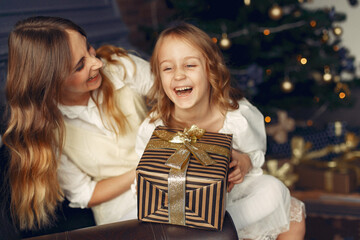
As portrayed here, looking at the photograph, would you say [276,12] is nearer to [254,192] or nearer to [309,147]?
[309,147]

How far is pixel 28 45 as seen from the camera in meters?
1.18

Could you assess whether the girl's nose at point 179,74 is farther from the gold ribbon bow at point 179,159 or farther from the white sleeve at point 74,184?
the white sleeve at point 74,184

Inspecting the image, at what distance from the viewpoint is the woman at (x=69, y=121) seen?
3.93 feet

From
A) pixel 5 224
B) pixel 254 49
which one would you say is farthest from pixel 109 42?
pixel 5 224

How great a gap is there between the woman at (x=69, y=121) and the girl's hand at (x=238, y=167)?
406mm

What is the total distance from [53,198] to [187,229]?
22.7 inches

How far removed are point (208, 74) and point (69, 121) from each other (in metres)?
0.58

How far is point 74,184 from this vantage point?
1.42 metres

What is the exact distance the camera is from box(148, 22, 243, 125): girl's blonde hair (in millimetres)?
1330

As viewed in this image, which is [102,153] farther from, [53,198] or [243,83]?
[243,83]

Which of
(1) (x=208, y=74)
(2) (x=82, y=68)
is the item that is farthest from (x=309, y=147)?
(2) (x=82, y=68)

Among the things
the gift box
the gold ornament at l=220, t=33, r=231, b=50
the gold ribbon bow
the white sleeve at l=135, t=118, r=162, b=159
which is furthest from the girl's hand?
the gift box

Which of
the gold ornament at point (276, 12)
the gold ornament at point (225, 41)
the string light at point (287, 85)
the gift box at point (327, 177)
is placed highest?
the gold ornament at point (276, 12)

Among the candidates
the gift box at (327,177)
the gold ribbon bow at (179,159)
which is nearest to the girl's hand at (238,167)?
the gold ribbon bow at (179,159)
